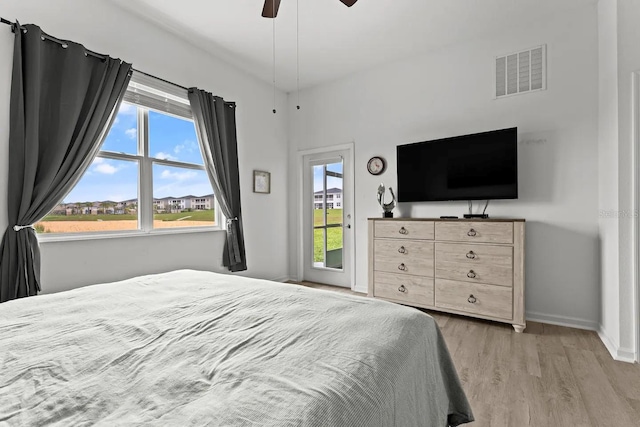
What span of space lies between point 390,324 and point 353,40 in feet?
10.3

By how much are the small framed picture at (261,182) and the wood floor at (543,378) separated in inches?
109

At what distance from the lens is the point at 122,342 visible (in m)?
0.95

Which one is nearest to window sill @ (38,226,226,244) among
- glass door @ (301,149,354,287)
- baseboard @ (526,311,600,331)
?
glass door @ (301,149,354,287)

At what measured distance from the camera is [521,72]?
119 inches

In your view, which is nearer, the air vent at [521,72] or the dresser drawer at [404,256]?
the air vent at [521,72]

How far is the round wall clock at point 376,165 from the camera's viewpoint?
149 inches

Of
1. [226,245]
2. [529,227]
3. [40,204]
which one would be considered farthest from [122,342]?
[529,227]

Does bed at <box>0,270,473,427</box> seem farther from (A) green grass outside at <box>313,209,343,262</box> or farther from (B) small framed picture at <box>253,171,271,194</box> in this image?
(A) green grass outside at <box>313,209,343,262</box>

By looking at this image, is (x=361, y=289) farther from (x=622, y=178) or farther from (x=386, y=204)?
(x=622, y=178)

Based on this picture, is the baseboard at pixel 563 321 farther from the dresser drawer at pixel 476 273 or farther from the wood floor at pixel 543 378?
the dresser drawer at pixel 476 273

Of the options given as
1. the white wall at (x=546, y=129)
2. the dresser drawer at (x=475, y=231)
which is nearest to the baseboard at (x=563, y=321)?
the white wall at (x=546, y=129)

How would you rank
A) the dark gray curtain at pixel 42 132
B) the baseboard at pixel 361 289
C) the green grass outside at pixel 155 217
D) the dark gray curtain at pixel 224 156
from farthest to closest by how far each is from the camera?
the baseboard at pixel 361 289 → the dark gray curtain at pixel 224 156 → the green grass outside at pixel 155 217 → the dark gray curtain at pixel 42 132

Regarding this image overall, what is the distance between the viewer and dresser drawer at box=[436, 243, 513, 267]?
2691 mm

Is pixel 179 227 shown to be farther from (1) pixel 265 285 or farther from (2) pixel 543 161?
(2) pixel 543 161
